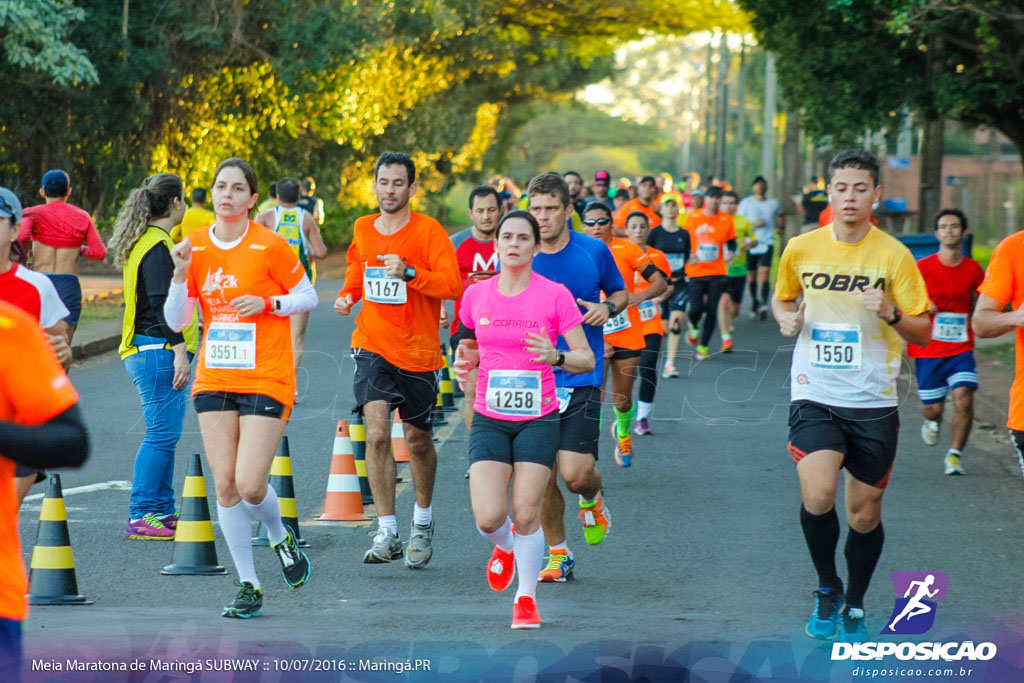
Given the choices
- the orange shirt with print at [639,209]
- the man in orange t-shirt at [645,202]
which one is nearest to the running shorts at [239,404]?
the orange shirt with print at [639,209]

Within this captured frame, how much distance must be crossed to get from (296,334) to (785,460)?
16.6 feet

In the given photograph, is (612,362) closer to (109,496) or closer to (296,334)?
(109,496)

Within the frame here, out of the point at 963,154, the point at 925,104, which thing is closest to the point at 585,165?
the point at 963,154

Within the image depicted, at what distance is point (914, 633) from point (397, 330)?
3087mm

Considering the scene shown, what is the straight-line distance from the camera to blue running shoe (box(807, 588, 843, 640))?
235 inches

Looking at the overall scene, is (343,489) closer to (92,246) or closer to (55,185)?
(92,246)

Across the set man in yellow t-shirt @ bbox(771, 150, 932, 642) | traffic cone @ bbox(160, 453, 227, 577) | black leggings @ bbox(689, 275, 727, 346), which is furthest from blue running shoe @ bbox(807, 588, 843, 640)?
black leggings @ bbox(689, 275, 727, 346)

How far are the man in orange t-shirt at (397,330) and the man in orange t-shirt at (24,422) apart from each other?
14.2 feet

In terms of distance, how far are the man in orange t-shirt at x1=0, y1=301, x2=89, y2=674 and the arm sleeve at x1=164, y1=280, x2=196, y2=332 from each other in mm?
3374

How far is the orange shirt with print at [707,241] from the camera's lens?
Result: 16547 mm

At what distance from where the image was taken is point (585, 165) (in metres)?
129

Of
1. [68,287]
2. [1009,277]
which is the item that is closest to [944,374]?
[1009,277]

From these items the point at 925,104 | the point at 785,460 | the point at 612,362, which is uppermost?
the point at 925,104

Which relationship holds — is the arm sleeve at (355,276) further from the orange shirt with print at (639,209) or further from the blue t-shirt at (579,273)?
the orange shirt with print at (639,209)
